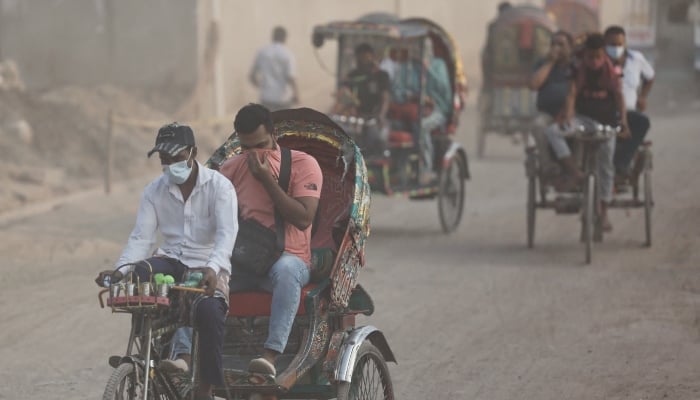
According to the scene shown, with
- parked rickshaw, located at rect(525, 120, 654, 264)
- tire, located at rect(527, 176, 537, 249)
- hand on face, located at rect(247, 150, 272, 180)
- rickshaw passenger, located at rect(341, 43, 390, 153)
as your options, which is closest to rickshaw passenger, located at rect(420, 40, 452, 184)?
rickshaw passenger, located at rect(341, 43, 390, 153)

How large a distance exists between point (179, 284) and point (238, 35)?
69.1 feet

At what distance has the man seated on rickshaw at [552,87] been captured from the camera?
13.3 m

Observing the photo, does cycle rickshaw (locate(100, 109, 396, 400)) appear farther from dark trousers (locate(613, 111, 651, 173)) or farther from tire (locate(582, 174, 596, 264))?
dark trousers (locate(613, 111, 651, 173))

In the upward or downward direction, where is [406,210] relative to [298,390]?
downward

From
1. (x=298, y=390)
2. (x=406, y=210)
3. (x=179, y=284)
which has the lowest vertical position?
(x=406, y=210)

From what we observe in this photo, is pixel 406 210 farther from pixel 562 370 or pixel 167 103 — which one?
pixel 562 370

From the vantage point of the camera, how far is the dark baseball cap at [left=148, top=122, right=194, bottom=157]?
20.5 ft

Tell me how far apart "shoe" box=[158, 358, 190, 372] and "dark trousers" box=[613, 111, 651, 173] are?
8110 millimetres

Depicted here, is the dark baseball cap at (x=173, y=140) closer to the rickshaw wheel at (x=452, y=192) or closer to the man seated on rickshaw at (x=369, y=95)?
the man seated on rickshaw at (x=369, y=95)

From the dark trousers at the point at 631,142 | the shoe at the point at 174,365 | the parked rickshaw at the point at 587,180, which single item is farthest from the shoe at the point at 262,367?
the dark trousers at the point at 631,142

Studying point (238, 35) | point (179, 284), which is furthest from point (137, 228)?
point (238, 35)

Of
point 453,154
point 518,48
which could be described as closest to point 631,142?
point 453,154

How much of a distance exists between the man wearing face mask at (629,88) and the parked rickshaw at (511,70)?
9267mm

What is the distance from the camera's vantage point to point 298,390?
265 inches
